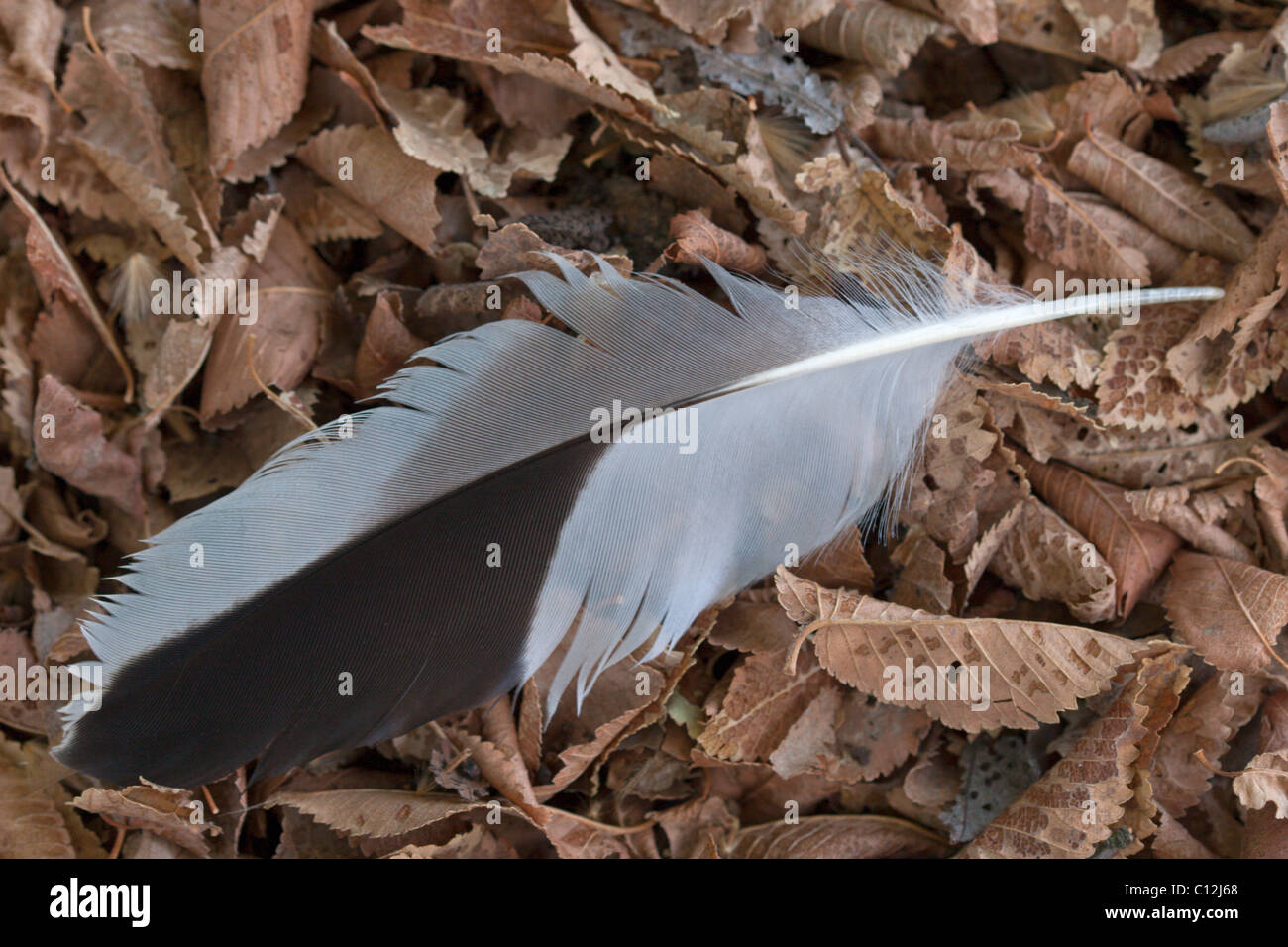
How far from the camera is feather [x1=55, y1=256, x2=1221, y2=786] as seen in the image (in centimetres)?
130

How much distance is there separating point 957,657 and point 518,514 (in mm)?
742

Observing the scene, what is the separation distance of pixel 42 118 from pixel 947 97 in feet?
5.66

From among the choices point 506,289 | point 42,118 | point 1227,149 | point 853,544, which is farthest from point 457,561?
point 1227,149

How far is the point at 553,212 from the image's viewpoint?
5.41 feet

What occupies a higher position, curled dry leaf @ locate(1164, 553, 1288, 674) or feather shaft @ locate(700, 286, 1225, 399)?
feather shaft @ locate(700, 286, 1225, 399)

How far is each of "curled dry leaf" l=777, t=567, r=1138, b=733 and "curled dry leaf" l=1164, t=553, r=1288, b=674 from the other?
0.49ft

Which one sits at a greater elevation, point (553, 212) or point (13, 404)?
point (553, 212)

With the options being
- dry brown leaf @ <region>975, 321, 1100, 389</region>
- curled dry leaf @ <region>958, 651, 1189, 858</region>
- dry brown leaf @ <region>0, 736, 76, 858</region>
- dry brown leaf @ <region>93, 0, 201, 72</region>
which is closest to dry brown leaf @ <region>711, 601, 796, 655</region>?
curled dry leaf @ <region>958, 651, 1189, 858</region>

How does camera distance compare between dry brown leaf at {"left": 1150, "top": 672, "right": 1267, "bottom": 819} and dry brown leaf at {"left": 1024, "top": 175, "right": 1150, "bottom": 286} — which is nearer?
dry brown leaf at {"left": 1150, "top": 672, "right": 1267, "bottom": 819}

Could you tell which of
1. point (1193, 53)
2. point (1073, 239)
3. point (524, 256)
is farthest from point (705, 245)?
point (1193, 53)

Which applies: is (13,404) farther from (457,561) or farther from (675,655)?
(675,655)

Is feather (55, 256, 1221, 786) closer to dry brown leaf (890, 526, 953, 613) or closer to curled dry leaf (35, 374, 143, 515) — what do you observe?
dry brown leaf (890, 526, 953, 613)

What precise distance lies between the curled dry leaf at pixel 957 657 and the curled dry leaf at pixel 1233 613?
0.49ft

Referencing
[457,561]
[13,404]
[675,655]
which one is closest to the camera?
[457,561]
